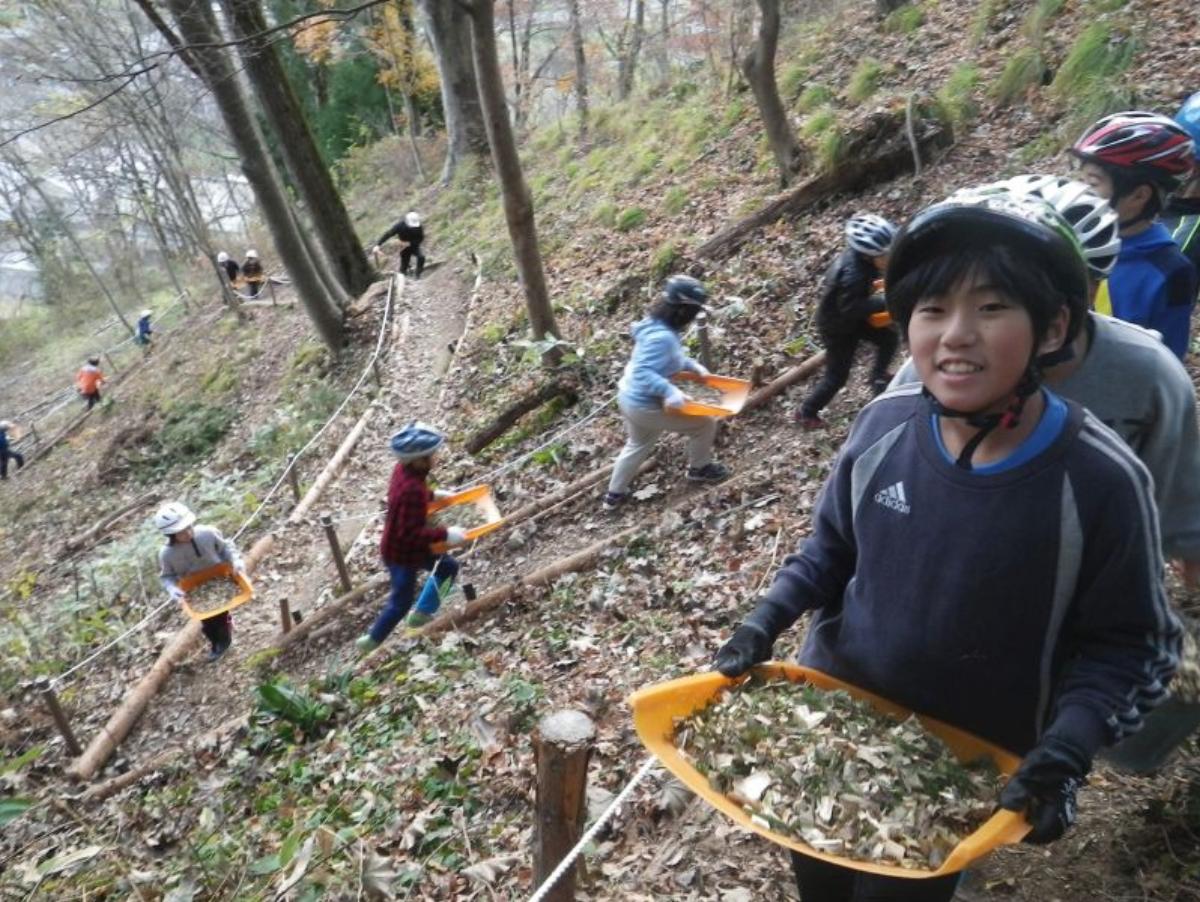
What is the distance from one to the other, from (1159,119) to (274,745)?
21.2ft

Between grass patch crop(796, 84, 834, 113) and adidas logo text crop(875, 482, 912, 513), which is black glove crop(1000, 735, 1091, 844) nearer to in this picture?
adidas logo text crop(875, 482, 912, 513)

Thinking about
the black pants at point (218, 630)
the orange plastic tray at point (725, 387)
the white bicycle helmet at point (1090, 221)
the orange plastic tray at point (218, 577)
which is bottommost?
the black pants at point (218, 630)

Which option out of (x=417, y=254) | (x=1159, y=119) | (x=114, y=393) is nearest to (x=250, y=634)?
(x=1159, y=119)

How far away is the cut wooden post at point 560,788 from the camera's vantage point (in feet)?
7.91

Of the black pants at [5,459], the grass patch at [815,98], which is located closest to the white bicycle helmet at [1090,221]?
the grass patch at [815,98]

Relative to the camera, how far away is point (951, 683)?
6.74ft

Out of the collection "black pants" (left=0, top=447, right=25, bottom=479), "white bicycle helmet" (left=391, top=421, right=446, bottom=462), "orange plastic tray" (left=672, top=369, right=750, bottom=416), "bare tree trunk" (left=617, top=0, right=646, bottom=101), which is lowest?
"black pants" (left=0, top=447, right=25, bottom=479)

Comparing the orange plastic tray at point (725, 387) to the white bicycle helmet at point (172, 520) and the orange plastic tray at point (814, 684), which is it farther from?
the white bicycle helmet at point (172, 520)

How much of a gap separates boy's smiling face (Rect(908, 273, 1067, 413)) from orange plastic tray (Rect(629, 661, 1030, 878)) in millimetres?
914

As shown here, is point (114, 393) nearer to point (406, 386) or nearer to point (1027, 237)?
point (406, 386)

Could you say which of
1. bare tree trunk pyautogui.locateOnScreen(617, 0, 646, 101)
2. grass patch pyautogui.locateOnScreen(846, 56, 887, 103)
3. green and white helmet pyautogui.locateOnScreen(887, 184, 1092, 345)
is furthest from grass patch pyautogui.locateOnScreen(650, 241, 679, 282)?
bare tree trunk pyautogui.locateOnScreen(617, 0, 646, 101)

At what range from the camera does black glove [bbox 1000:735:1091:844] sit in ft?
5.72

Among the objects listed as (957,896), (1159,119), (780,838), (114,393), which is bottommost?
(114,393)

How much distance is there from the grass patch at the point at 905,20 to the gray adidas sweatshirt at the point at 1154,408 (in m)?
12.8
